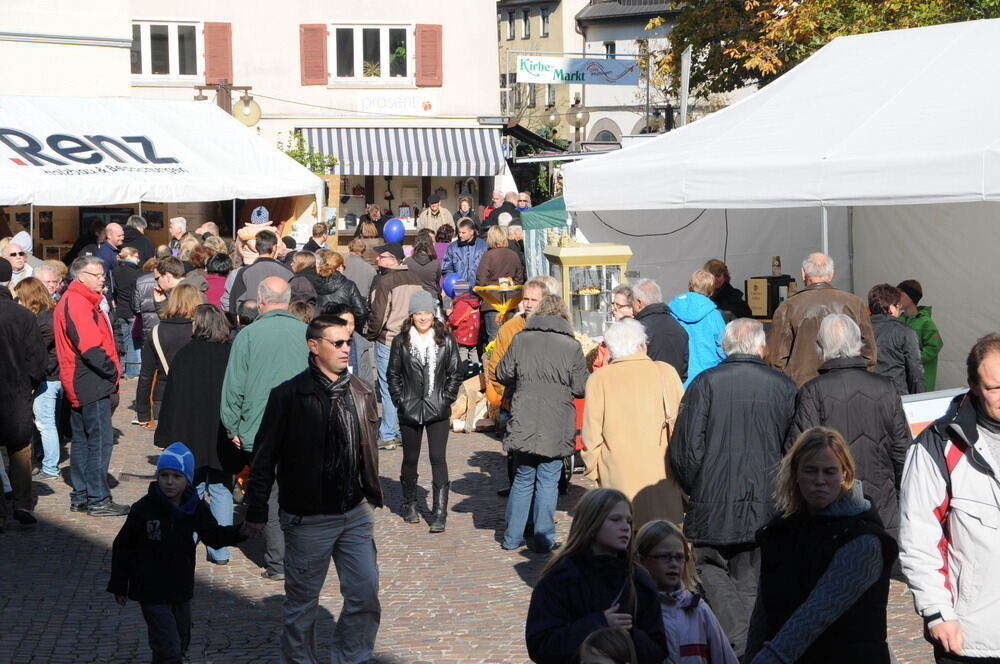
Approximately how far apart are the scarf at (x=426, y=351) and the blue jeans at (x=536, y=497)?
859mm

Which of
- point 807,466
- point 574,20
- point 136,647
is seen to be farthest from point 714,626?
point 574,20

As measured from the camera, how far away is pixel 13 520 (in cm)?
965

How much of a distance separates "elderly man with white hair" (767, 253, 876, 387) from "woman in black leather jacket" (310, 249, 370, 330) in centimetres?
477

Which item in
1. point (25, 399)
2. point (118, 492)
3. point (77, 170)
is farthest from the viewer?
point (77, 170)

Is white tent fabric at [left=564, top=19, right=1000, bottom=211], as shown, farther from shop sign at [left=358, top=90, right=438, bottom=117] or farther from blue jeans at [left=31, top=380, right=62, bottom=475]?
shop sign at [left=358, top=90, right=438, bottom=117]

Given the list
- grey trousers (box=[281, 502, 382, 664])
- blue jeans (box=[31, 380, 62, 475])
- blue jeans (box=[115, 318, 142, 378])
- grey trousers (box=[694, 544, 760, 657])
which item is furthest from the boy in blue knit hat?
blue jeans (box=[115, 318, 142, 378])

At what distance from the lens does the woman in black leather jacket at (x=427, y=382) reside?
29.9 ft

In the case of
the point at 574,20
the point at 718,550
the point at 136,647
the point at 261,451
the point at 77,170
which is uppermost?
the point at 574,20

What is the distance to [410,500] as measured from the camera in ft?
31.3

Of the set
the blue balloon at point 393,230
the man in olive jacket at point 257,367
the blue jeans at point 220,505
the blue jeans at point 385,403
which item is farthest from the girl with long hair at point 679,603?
the blue balloon at point 393,230

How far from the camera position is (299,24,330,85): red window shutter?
1172 inches

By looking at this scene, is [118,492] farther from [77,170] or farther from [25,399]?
[77,170]

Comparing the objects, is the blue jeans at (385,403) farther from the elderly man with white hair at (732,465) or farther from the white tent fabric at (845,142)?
the elderly man with white hair at (732,465)

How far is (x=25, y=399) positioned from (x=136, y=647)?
2.90 metres
